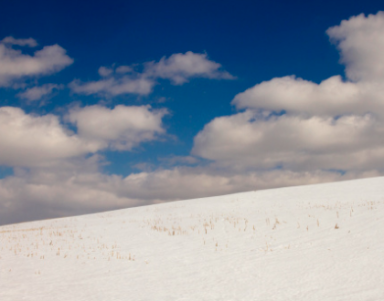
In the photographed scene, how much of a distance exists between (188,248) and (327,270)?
6228 millimetres

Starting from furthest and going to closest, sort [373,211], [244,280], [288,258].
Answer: [373,211], [288,258], [244,280]

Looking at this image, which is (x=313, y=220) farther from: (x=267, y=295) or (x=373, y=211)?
(x=267, y=295)

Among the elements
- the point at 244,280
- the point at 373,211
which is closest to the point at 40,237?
the point at 244,280

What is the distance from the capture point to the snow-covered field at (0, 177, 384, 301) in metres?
8.88

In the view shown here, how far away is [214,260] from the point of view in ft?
39.9

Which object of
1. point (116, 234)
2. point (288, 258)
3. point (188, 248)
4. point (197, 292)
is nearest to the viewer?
point (197, 292)

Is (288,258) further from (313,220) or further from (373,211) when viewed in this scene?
(373,211)

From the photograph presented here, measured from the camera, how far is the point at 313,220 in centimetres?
1709

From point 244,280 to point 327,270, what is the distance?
2.37m

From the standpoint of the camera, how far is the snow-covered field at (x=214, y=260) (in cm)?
888

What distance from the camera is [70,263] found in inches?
515

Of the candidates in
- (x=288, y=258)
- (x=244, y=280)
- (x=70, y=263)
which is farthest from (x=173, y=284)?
(x=70, y=263)

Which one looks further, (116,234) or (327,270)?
(116,234)

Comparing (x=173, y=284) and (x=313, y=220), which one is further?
(x=313, y=220)
